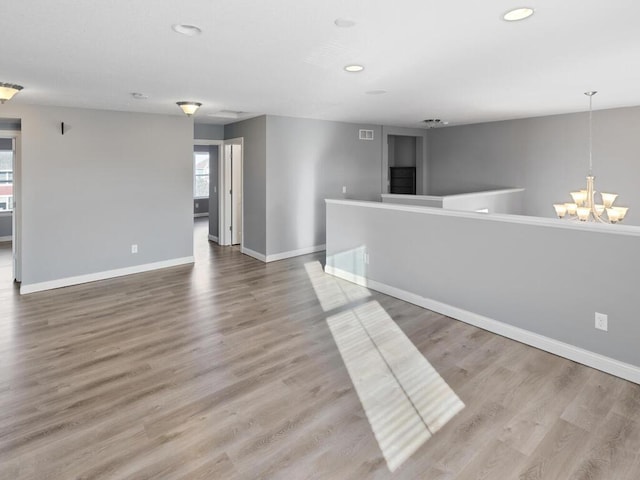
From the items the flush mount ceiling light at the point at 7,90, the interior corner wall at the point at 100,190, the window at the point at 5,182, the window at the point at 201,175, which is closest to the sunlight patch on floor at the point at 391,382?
the interior corner wall at the point at 100,190

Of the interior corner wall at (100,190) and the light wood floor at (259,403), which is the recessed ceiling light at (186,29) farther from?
the interior corner wall at (100,190)

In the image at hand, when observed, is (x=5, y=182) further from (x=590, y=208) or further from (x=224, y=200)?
(x=590, y=208)

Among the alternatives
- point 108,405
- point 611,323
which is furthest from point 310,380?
point 611,323

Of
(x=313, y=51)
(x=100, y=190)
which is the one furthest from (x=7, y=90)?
(x=313, y=51)

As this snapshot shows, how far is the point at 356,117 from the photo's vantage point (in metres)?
6.71

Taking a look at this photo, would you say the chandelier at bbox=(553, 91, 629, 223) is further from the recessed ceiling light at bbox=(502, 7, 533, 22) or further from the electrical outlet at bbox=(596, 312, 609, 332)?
the recessed ceiling light at bbox=(502, 7, 533, 22)

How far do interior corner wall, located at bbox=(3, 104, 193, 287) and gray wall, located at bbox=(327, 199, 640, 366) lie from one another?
312 centimetres

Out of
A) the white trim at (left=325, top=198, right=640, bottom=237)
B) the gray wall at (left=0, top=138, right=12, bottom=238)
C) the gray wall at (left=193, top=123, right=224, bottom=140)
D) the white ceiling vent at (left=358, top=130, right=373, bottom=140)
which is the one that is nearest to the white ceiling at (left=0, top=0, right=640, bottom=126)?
the white trim at (left=325, top=198, right=640, bottom=237)

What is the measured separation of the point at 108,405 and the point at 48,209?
3.60m

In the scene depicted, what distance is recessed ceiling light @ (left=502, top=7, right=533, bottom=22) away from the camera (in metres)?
2.21

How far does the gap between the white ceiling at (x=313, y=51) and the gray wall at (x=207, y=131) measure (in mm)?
2101

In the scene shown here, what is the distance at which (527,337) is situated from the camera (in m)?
3.42

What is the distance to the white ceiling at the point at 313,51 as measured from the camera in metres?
2.20

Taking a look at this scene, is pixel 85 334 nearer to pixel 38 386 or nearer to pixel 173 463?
pixel 38 386
